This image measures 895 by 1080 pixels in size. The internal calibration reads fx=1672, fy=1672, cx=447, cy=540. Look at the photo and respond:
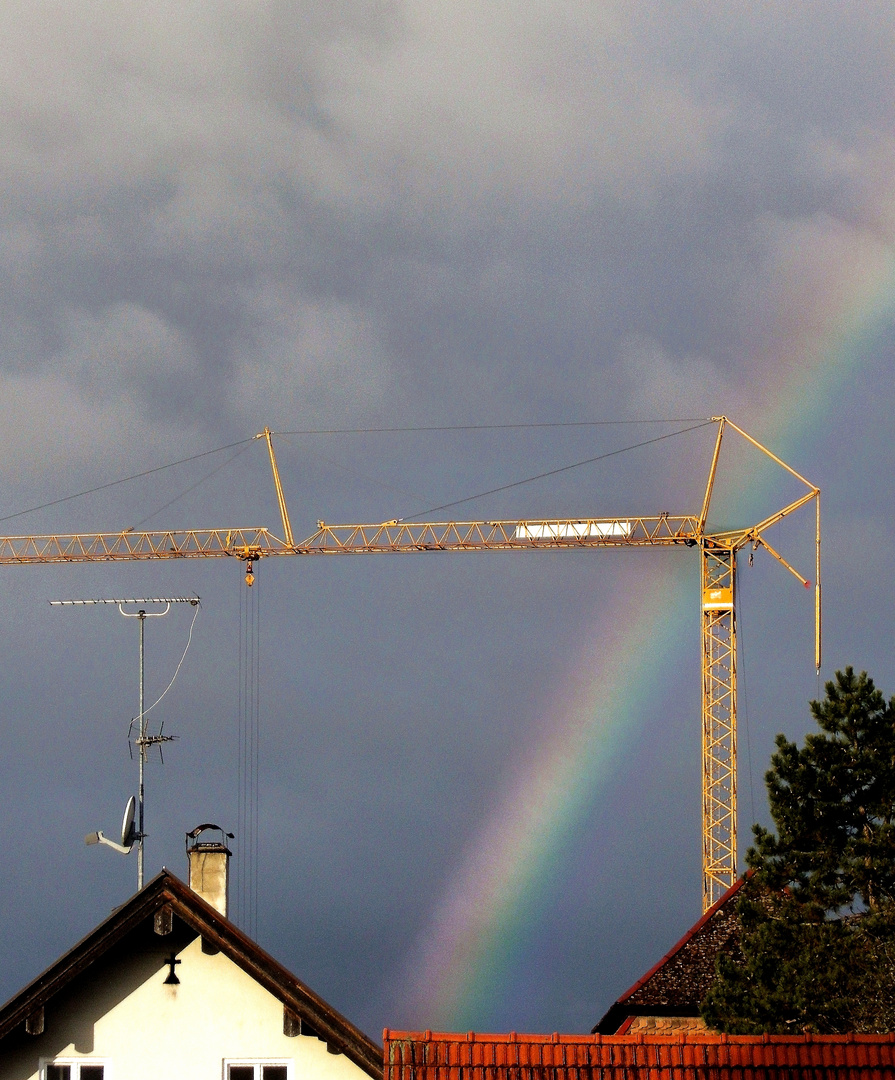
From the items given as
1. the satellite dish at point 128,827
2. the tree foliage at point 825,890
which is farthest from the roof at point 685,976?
the satellite dish at point 128,827

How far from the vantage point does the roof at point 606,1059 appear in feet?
66.1

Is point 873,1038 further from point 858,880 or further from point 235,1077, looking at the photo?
point 858,880

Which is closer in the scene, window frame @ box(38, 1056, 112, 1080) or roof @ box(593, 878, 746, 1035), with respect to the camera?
window frame @ box(38, 1056, 112, 1080)

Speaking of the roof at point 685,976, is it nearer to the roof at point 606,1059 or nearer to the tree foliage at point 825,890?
the tree foliage at point 825,890

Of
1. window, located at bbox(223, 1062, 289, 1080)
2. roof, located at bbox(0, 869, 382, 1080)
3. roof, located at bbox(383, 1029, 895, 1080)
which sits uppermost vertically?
roof, located at bbox(0, 869, 382, 1080)

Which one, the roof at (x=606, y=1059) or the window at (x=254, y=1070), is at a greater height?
the roof at (x=606, y=1059)

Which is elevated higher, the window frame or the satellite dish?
the satellite dish

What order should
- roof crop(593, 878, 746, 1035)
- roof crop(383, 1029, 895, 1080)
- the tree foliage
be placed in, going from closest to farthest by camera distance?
roof crop(383, 1029, 895, 1080)
the tree foliage
roof crop(593, 878, 746, 1035)

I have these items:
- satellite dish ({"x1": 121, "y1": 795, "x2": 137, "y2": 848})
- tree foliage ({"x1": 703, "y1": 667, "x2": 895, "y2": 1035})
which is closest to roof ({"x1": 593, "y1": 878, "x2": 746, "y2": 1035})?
tree foliage ({"x1": 703, "y1": 667, "x2": 895, "y2": 1035})

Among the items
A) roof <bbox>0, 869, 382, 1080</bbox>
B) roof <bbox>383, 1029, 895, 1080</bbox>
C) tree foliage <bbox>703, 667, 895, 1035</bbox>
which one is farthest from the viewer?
tree foliage <bbox>703, 667, 895, 1035</bbox>

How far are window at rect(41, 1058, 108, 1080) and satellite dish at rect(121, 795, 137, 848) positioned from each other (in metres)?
3.99

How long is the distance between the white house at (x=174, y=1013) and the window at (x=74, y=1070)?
0.04 feet

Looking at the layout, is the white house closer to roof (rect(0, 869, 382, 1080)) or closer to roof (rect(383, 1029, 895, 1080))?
roof (rect(0, 869, 382, 1080))

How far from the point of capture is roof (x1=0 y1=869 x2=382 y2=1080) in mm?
21141
